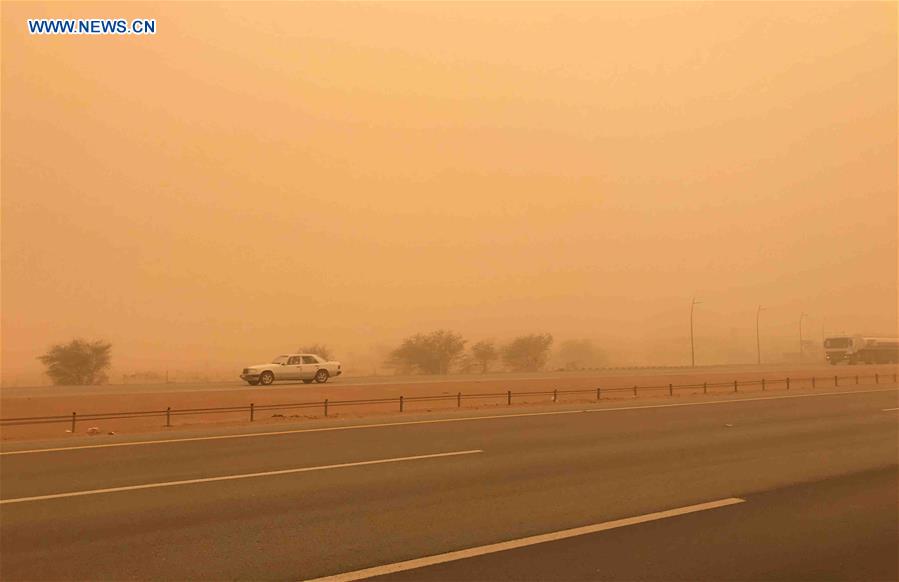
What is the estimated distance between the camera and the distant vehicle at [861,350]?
73.0 metres

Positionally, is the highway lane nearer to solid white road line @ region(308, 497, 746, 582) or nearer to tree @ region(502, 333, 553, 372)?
solid white road line @ region(308, 497, 746, 582)

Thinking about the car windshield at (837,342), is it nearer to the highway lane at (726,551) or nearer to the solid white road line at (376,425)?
the solid white road line at (376,425)

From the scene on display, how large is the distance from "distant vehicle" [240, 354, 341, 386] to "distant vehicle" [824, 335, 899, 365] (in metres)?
58.9

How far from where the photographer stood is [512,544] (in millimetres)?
7219

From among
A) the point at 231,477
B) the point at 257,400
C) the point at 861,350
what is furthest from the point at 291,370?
the point at 861,350

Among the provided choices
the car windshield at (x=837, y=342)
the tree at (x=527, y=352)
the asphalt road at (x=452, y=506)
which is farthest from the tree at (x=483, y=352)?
the asphalt road at (x=452, y=506)

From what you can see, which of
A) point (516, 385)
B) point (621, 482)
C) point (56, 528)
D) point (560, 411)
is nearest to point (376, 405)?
point (560, 411)

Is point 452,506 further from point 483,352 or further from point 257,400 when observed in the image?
point 483,352

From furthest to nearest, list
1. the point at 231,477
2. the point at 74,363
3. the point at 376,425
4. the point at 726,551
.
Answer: the point at 74,363, the point at 376,425, the point at 231,477, the point at 726,551

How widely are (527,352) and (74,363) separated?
57837 mm

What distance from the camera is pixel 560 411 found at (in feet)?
76.3

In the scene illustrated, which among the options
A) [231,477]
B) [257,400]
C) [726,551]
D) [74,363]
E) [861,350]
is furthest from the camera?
[861,350]

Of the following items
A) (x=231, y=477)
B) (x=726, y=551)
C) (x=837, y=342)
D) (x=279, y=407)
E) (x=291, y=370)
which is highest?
(x=837, y=342)

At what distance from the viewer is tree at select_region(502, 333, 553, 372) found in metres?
96.0
